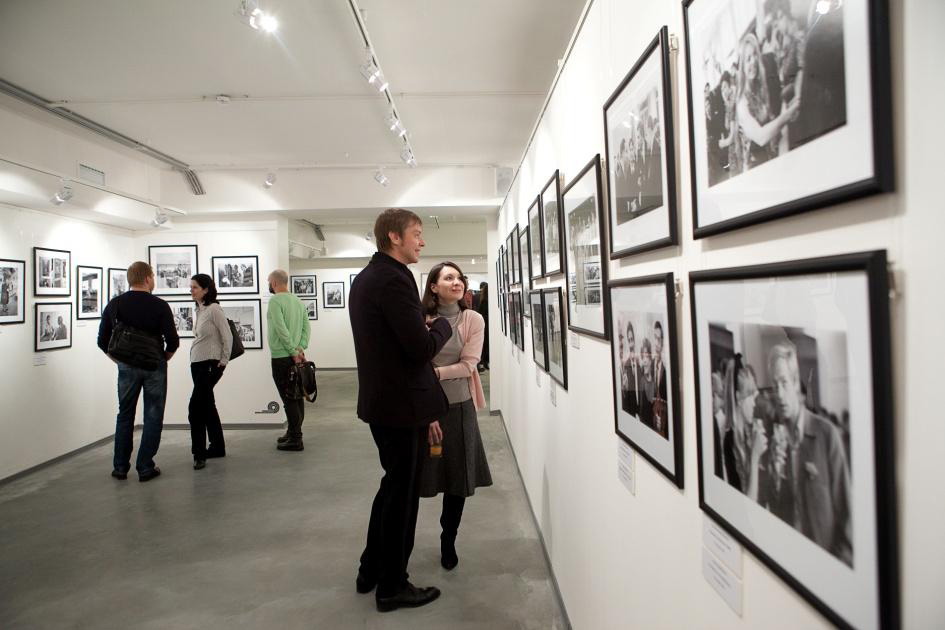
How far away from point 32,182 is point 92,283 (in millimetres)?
1759

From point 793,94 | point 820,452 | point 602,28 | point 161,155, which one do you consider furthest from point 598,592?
point 161,155

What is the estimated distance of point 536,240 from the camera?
10.1 feet

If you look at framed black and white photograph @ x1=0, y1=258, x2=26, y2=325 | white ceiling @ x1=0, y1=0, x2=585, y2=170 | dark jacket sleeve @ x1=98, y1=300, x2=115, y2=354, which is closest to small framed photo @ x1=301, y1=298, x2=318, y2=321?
white ceiling @ x1=0, y1=0, x2=585, y2=170

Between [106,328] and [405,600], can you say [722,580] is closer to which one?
[405,600]

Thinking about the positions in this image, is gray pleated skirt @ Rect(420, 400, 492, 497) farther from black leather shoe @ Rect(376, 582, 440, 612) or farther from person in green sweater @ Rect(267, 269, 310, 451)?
person in green sweater @ Rect(267, 269, 310, 451)

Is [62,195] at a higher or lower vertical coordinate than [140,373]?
higher

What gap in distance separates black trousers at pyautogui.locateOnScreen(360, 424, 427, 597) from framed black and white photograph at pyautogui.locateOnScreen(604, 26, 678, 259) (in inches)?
55.9

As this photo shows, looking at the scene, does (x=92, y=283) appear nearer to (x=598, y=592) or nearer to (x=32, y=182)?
(x=32, y=182)

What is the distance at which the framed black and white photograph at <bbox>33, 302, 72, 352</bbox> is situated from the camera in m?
5.39

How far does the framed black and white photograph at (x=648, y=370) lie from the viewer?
3.68 feet

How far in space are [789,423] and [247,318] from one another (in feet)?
23.4

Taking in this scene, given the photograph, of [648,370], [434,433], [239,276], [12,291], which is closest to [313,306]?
[239,276]

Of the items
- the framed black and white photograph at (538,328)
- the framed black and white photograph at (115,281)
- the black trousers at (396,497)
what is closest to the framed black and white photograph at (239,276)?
the framed black and white photograph at (115,281)

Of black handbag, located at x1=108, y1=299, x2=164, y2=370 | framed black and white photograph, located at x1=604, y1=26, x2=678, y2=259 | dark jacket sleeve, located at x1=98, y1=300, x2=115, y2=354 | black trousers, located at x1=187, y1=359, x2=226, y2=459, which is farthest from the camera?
black trousers, located at x1=187, y1=359, x2=226, y2=459
